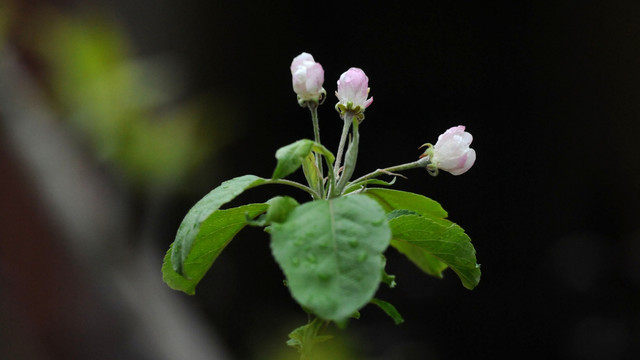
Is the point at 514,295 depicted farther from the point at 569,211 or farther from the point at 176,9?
the point at 176,9

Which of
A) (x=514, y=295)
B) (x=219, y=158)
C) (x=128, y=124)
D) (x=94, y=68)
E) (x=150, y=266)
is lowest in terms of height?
(x=514, y=295)

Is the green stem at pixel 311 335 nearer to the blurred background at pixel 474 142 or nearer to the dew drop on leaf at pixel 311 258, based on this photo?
the dew drop on leaf at pixel 311 258

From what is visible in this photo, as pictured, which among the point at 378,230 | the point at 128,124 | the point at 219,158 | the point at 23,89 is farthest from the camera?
the point at 219,158

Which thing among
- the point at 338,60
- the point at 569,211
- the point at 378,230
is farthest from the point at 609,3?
the point at 378,230

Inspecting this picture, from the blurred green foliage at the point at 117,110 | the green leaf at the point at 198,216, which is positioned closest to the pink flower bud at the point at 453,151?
the green leaf at the point at 198,216

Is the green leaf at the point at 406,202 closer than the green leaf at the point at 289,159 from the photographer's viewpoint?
No

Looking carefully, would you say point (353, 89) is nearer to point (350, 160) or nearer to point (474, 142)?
point (350, 160)

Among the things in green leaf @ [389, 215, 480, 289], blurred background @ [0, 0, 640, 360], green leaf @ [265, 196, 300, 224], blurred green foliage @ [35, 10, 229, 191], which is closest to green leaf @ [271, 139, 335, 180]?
green leaf @ [265, 196, 300, 224]
